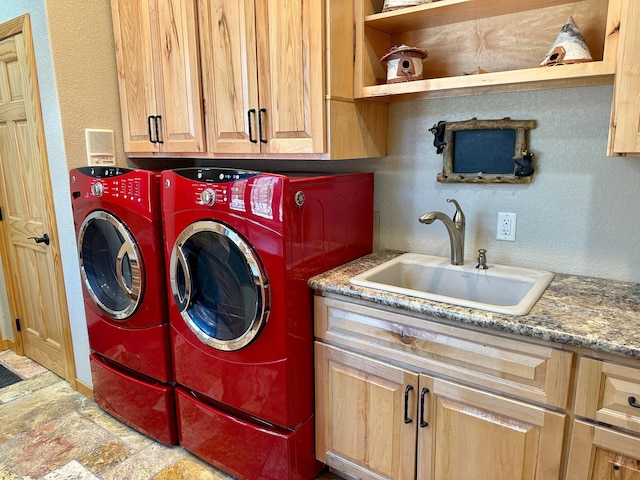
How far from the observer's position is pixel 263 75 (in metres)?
1.76

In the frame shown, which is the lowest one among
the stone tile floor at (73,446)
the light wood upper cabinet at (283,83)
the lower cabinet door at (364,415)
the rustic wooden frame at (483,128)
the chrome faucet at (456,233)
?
the stone tile floor at (73,446)

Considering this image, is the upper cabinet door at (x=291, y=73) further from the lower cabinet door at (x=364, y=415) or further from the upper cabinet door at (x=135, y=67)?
the lower cabinet door at (x=364, y=415)

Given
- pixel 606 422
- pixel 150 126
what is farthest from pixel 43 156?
pixel 606 422

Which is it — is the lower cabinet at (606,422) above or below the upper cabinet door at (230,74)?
below

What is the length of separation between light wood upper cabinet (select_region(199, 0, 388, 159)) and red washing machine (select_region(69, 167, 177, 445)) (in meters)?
0.46

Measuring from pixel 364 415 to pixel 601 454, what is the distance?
751mm

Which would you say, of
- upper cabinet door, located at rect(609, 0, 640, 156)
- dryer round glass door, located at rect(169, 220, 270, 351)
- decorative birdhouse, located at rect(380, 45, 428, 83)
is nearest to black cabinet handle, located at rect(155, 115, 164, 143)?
dryer round glass door, located at rect(169, 220, 270, 351)

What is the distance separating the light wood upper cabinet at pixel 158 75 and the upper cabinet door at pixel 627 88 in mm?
1575

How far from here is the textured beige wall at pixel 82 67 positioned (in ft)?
6.94

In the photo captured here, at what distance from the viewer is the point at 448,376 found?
1.42 metres

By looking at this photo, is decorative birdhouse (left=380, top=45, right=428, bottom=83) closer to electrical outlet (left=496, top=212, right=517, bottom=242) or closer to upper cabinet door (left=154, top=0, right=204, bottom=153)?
electrical outlet (left=496, top=212, right=517, bottom=242)

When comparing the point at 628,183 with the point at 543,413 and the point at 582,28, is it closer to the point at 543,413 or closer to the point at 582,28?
the point at 582,28

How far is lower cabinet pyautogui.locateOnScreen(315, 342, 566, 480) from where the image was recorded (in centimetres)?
131

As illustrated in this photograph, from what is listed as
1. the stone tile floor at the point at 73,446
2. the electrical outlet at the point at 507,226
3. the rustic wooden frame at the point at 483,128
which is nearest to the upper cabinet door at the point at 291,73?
the rustic wooden frame at the point at 483,128
